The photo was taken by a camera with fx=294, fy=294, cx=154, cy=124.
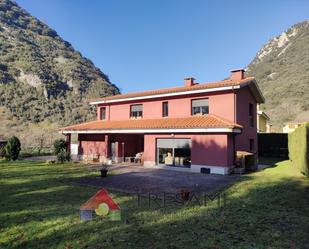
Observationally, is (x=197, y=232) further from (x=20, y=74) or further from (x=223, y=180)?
(x=20, y=74)

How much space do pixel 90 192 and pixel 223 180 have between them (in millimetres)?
7853

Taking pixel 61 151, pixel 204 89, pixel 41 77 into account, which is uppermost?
pixel 41 77

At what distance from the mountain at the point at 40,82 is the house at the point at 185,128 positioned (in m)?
33.8

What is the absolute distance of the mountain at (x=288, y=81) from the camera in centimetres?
6969

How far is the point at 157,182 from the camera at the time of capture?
16.3 m

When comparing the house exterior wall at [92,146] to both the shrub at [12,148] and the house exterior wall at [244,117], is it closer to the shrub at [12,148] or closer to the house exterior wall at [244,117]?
the shrub at [12,148]

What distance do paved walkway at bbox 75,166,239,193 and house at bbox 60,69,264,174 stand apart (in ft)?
7.82

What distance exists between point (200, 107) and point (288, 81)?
72.4 metres

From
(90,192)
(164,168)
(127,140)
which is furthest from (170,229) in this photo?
(127,140)

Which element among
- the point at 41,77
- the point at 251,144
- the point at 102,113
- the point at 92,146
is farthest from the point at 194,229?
the point at 41,77

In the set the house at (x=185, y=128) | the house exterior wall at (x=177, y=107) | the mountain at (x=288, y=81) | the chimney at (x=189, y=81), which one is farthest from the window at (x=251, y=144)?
the mountain at (x=288, y=81)

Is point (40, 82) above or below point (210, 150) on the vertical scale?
above

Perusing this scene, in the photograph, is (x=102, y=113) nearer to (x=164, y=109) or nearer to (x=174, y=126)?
(x=164, y=109)

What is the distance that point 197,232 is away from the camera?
8.12m
